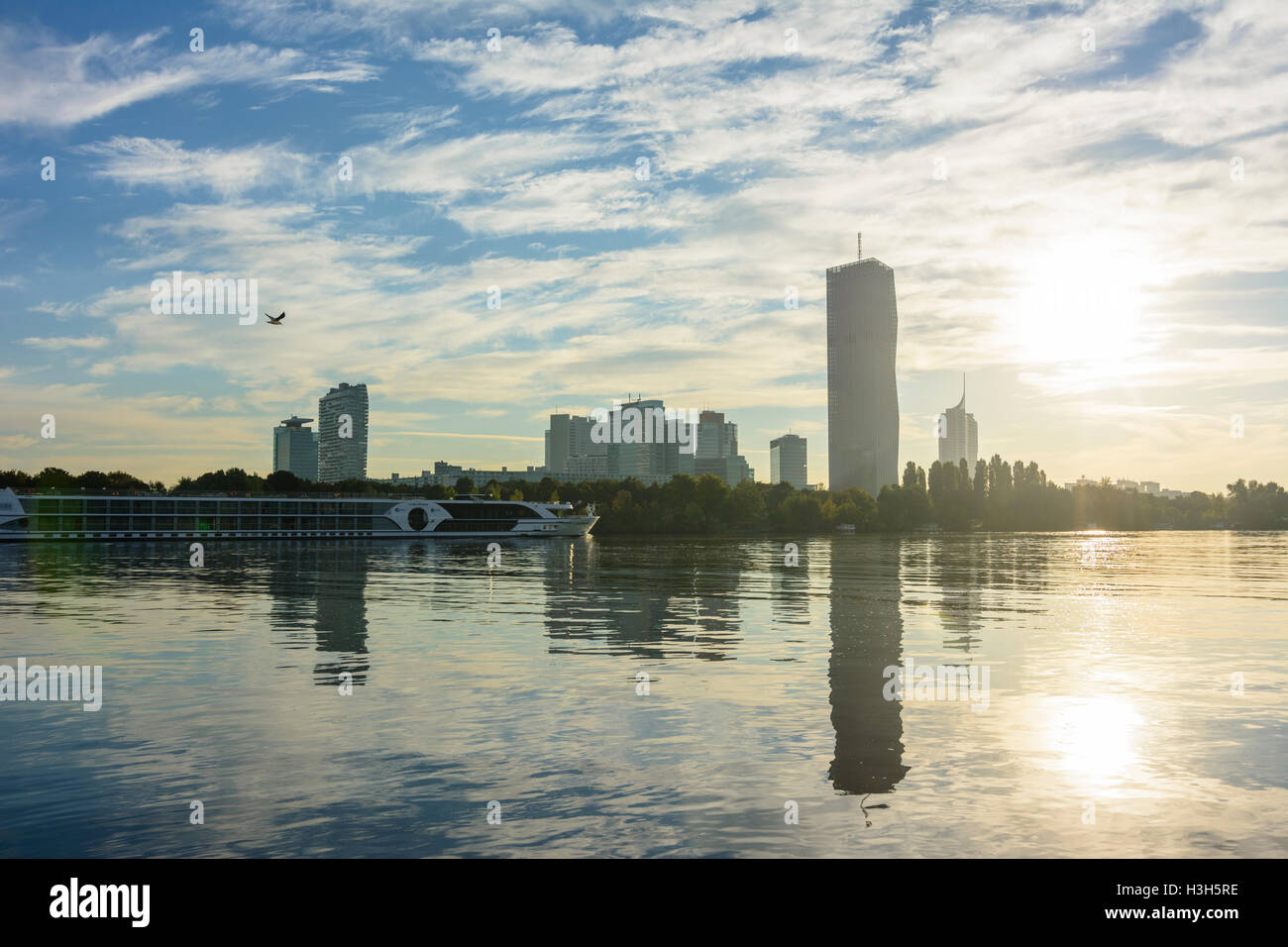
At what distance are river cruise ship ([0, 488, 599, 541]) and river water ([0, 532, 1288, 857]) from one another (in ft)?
363

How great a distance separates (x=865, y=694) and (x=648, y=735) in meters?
7.28

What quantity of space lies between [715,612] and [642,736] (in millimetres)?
27170

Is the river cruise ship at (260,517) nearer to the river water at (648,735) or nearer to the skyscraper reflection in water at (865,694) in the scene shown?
the river water at (648,735)

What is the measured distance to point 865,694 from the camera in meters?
24.4

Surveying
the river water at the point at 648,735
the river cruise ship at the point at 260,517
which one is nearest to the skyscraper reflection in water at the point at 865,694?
the river water at the point at 648,735

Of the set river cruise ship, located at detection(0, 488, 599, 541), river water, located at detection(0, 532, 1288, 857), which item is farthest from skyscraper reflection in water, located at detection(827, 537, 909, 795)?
river cruise ship, located at detection(0, 488, 599, 541)

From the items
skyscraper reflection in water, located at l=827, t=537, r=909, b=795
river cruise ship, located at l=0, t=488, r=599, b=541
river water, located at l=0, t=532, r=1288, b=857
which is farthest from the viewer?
river cruise ship, located at l=0, t=488, r=599, b=541

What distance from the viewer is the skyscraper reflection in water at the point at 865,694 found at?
16.9 m

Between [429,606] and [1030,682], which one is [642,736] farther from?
[429,606]

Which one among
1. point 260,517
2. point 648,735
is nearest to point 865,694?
point 648,735

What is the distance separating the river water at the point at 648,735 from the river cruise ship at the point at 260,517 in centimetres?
11065

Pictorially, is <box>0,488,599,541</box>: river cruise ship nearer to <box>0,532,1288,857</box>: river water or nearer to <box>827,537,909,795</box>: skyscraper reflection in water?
<box>0,532,1288,857</box>: river water

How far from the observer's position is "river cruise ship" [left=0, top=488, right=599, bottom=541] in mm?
139625

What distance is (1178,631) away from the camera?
3934 cm
